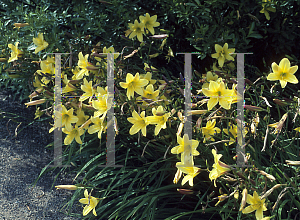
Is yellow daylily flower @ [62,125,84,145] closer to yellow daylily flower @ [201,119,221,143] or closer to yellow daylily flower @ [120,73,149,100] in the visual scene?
yellow daylily flower @ [120,73,149,100]

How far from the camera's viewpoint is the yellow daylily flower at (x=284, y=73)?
179 cm

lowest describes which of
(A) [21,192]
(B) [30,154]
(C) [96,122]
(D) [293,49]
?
(A) [21,192]

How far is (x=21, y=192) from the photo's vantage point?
8.38ft

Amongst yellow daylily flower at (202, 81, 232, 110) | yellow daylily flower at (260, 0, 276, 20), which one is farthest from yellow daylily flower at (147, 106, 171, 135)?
yellow daylily flower at (260, 0, 276, 20)

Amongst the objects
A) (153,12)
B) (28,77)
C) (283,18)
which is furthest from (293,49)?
(28,77)

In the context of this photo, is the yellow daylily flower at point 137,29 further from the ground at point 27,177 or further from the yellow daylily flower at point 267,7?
the ground at point 27,177

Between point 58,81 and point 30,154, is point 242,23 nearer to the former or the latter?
point 58,81

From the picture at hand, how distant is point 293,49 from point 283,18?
41cm

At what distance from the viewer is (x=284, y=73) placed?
1818 millimetres

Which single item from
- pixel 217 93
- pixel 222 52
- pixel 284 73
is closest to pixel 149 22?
pixel 222 52

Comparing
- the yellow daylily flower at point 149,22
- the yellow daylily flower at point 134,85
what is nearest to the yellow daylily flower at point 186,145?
the yellow daylily flower at point 134,85

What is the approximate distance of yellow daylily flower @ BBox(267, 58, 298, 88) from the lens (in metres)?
1.79

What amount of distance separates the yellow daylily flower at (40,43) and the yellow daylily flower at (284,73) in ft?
5.46

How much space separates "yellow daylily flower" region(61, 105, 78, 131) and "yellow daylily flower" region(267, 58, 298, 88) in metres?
1.25
